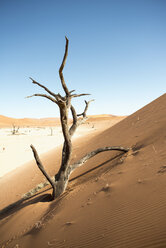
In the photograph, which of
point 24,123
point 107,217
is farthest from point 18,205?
point 24,123

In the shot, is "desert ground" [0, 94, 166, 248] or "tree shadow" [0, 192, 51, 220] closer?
"desert ground" [0, 94, 166, 248]

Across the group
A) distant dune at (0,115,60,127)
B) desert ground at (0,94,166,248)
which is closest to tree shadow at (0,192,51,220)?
desert ground at (0,94,166,248)

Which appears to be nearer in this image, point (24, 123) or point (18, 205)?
point (18, 205)

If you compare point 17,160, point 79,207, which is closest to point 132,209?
point 79,207

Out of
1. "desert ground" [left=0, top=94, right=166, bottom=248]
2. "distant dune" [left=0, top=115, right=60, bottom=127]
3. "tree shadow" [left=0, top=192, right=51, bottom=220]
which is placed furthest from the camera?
"distant dune" [left=0, top=115, right=60, bottom=127]

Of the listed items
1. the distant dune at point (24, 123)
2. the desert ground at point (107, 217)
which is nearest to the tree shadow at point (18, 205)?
the desert ground at point (107, 217)

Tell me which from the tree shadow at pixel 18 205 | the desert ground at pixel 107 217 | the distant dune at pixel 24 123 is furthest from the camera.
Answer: the distant dune at pixel 24 123

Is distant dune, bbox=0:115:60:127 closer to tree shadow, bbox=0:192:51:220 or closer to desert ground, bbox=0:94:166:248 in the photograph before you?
tree shadow, bbox=0:192:51:220

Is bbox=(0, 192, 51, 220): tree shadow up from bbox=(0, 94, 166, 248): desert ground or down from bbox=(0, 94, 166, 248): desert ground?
down

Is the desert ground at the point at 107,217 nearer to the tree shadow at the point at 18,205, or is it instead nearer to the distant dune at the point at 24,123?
the tree shadow at the point at 18,205

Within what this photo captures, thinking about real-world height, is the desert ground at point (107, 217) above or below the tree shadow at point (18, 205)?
above

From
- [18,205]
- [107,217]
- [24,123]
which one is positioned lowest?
[18,205]

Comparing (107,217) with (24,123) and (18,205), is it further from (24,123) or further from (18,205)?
(24,123)

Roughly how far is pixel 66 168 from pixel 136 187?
164cm
